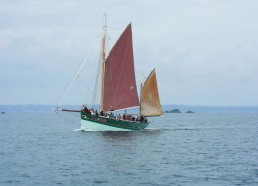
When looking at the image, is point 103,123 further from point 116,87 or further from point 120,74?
point 120,74

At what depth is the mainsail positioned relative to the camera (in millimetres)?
87188

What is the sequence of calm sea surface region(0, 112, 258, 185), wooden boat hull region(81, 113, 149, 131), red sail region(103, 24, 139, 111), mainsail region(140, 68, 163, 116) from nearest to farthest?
calm sea surface region(0, 112, 258, 185) → red sail region(103, 24, 139, 111) → wooden boat hull region(81, 113, 149, 131) → mainsail region(140, 68, 163, 116)

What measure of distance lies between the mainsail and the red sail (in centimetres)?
443

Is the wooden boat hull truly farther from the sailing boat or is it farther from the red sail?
the red sail

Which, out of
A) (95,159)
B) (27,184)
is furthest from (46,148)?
(27,184)

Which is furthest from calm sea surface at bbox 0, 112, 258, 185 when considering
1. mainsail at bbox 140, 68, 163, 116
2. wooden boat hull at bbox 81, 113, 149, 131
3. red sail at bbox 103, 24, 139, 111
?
mainsail at bbox 140, 68, 163, 116

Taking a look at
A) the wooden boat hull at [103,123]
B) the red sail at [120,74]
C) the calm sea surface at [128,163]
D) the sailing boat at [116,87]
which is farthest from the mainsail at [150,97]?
the calm sea surface at [128,163]

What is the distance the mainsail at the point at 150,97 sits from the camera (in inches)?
3433

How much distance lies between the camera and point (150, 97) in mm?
87625

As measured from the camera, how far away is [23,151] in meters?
63.1

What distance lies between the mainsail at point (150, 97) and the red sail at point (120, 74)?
4.43 m

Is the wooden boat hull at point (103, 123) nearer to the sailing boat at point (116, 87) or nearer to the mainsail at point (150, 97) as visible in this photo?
the sailing boat at point (116, 87)

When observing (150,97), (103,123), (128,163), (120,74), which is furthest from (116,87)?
(128,163)

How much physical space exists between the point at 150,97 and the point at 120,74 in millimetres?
8379
